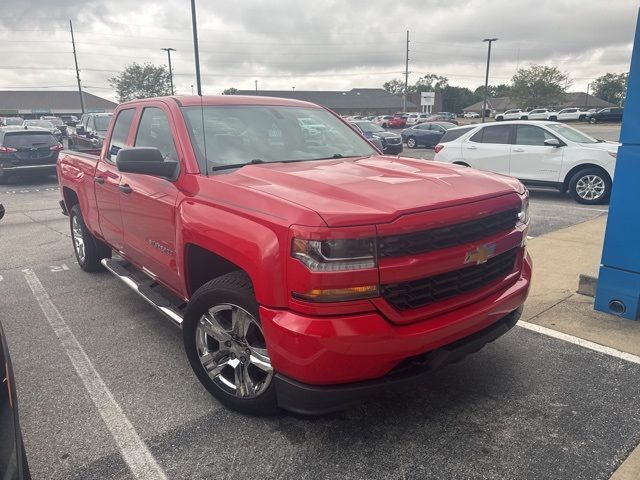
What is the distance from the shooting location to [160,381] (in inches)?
133

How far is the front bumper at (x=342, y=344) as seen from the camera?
7.38 feet

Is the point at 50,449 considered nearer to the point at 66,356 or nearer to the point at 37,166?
the point at 66,356

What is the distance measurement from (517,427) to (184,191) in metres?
2.45

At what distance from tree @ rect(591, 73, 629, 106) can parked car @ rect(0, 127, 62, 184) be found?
407 ft

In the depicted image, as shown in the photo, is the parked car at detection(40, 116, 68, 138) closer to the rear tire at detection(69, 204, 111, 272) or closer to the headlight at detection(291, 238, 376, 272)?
the rear tire at detection(69, 204, 111, 272)

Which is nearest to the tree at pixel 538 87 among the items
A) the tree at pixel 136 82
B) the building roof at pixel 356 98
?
the building roof at pixel 356 98


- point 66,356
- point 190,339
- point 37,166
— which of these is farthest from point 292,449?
point 37,166

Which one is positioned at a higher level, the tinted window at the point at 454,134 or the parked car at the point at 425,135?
the tinted window at the point at 454,134

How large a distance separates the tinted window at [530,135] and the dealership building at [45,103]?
81.3 meters

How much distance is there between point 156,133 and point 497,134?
8.84m

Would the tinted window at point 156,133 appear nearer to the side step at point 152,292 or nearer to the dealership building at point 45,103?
the side step at point 152,292

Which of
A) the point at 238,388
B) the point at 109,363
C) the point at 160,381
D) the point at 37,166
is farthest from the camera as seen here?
the point at 37,166

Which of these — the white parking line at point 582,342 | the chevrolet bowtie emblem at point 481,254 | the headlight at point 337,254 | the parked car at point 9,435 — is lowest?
the white parking line at point 582,342

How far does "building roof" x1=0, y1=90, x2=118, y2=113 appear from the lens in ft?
277
